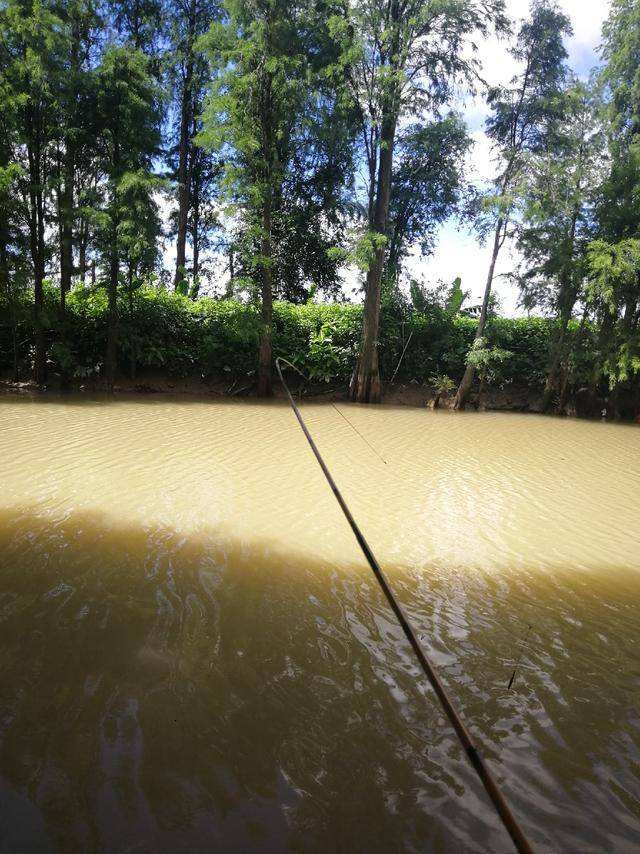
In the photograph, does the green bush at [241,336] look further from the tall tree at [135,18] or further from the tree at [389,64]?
the tall tree at [135,18]

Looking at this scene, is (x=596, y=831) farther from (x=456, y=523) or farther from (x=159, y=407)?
(x=159, y=407)

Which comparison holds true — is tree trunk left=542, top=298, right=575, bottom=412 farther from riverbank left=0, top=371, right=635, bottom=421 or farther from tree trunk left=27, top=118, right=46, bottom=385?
tree trunk left=27, top=118, right=46, bottom=385

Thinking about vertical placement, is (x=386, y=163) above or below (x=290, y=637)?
above

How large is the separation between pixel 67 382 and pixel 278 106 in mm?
9861

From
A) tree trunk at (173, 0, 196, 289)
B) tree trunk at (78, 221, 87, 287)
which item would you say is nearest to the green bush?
tree trunk at (78, 221, 87, 287)

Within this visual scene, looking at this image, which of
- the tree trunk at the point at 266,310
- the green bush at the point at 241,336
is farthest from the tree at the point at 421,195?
the tree trunk at the point at 266,310

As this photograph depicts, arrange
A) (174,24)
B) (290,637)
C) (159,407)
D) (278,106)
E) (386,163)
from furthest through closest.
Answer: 1. (174,24)
2. (386,163)
3. (278,106)
4. (159,407)
5. (290,637)

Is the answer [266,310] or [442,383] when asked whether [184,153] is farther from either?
[442,383]

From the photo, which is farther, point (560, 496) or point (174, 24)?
point (174, 24)

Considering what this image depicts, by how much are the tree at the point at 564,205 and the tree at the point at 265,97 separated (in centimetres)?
606

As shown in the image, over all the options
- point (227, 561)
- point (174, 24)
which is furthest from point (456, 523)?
point (174, 24)

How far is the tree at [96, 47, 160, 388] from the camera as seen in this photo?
13633 mm

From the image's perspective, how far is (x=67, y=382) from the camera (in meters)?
14.9

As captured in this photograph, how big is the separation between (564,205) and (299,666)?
16179mm
